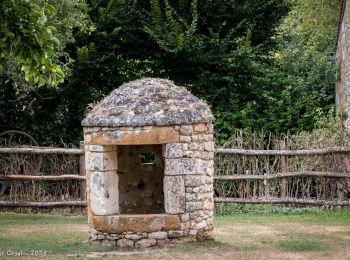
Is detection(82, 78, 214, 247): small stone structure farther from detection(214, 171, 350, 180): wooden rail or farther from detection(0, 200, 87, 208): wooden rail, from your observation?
detection(0, 200, 87, 208): wooden rail

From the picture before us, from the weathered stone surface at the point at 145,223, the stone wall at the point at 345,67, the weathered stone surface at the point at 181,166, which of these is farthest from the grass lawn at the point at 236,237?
the stone wall at the point at 345,67

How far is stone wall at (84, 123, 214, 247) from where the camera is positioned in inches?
366

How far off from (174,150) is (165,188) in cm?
53

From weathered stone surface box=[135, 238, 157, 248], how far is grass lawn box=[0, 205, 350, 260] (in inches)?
7.3

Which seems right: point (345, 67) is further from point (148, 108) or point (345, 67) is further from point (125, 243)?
point (125, 243)

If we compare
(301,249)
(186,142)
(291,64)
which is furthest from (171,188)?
(291,64)

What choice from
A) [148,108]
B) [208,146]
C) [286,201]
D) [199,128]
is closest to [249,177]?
[286,201]

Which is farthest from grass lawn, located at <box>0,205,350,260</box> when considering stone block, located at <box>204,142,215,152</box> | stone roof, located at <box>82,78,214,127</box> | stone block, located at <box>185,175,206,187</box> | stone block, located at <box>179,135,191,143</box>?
stone roof, located at <box>82,78,214,127</box>

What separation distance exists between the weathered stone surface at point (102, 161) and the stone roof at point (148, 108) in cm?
44

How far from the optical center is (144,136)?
9.20 meters

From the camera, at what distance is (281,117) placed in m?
17.9

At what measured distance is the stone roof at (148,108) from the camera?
922 cm

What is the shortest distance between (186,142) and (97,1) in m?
8.17

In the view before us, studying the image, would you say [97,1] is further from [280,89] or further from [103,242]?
[103,242]
